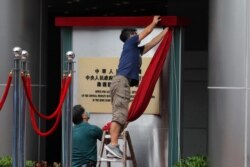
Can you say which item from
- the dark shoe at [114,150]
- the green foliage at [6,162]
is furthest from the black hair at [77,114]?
the green foliage at [6,162]

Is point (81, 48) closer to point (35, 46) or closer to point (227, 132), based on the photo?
point (35, 46)

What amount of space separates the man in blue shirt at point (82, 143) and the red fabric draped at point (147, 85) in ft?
2.31

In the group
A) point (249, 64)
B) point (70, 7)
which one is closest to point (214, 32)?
point (249, 64)

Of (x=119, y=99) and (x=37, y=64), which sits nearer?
(x=119, y=99)

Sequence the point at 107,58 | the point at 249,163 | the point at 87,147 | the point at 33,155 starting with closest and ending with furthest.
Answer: the point at 249,163 < the point at 87,147 < the point at 107,58 < the point at 33,155

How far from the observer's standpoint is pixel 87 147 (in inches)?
338

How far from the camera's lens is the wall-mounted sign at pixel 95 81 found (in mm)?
9945

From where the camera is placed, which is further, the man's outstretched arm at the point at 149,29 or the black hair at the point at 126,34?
the black hair at the point at 126,34

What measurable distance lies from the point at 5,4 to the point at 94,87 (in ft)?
6.43

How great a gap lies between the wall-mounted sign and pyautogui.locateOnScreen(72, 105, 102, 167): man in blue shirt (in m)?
1.29

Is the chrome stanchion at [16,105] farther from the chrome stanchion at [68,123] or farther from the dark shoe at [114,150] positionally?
the dark shoe at [114,150]

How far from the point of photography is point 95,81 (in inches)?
393

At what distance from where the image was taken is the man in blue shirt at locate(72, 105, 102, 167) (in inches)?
336

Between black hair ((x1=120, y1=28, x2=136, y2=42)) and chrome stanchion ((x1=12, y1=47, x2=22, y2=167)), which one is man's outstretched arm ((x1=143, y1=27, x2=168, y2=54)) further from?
chrome stanchion ((x1=12, y1=47, x2=22, y2=167))
